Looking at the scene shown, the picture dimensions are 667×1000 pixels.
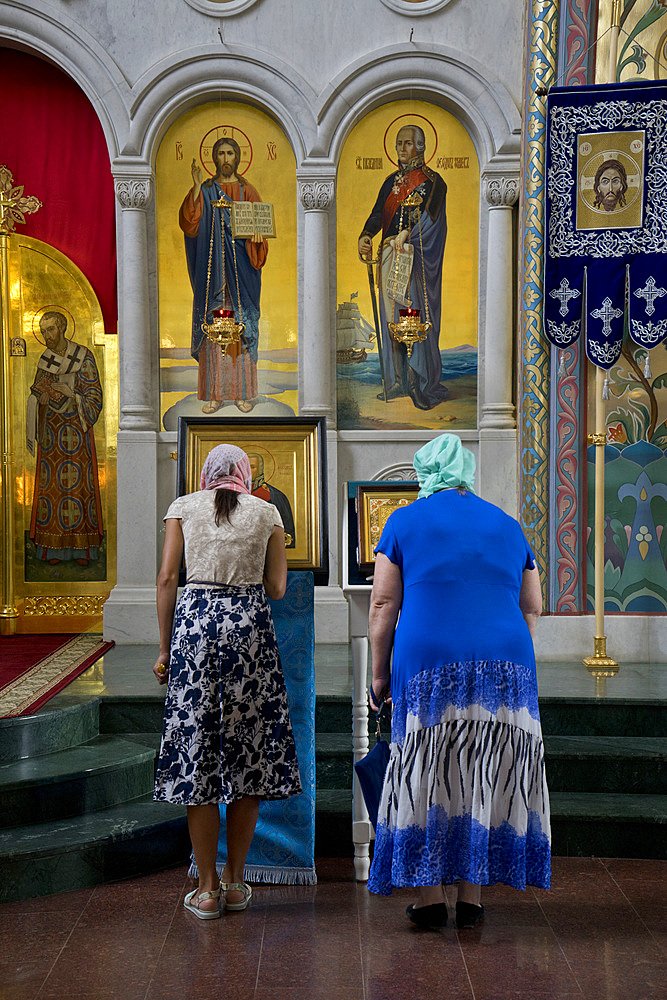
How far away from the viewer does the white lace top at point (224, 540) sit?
11.8ft

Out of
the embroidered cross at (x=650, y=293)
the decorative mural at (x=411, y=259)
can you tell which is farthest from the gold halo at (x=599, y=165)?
the decorative mural at (x=411, y=259)

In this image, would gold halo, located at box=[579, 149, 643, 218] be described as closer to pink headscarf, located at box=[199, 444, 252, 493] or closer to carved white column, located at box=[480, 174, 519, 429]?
carved white column, located at box=[480, 174, 519, 429]

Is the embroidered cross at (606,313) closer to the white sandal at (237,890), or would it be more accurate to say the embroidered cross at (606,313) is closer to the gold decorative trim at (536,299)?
the gold decorative trim at (536,299)

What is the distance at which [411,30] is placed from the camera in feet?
23.5

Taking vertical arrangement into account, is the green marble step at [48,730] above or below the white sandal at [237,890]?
above

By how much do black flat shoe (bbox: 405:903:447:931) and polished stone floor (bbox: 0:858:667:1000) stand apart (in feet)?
0.13

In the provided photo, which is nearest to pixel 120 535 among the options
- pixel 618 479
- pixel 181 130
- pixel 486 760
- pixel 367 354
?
pixel 367 354

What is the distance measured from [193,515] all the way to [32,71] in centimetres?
548

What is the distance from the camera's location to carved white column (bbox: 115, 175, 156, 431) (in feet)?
23.6

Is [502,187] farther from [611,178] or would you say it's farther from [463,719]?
[463,719]

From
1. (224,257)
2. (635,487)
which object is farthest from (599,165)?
(224,257)

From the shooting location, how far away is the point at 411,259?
7.35m

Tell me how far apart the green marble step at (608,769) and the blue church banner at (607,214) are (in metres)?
2.36

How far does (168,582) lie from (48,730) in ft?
4.89
